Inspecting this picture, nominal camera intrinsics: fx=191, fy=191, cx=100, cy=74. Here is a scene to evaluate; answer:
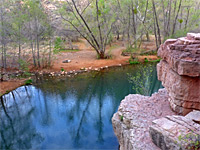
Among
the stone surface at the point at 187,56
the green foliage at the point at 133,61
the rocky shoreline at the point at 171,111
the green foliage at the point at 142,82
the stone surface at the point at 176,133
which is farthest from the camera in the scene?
the green foliage at the point at 133,61

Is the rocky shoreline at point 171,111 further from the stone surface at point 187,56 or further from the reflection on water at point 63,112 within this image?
the reflection on water at point 63,112

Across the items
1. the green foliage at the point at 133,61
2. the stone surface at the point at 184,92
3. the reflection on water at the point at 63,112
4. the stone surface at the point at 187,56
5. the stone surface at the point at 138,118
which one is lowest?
the reflection on water at the point at 63,112

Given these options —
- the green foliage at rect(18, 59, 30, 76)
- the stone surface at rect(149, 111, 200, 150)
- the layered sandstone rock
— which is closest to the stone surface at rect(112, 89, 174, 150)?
the stone surface at rect(149, 111, 200, 150)

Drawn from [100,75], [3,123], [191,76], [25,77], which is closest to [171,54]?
[191,76]

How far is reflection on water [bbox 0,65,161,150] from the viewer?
941 centimetres

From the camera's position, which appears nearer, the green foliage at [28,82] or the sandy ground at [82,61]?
the green foliage at [28,82]

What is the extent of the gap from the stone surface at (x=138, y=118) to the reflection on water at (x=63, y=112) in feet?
6.84

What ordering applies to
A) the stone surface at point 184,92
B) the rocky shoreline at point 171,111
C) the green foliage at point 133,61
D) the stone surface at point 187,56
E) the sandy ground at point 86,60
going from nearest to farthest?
the rocky shoreline at point 171,111 < the stone surface at point 187,56 < the stone surface at point 184,92 < the sandy ground at point 86,60 < the green foliage at point 133,61

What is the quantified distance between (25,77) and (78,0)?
29.4ft

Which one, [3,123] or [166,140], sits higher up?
[166,140]

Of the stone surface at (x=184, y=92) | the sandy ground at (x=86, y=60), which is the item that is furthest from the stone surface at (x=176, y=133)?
the sandy ground at (x=86, y=60)

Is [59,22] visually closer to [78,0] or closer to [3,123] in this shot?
[78,0]

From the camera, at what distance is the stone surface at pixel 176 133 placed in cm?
472

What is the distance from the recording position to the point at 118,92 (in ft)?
46.4
